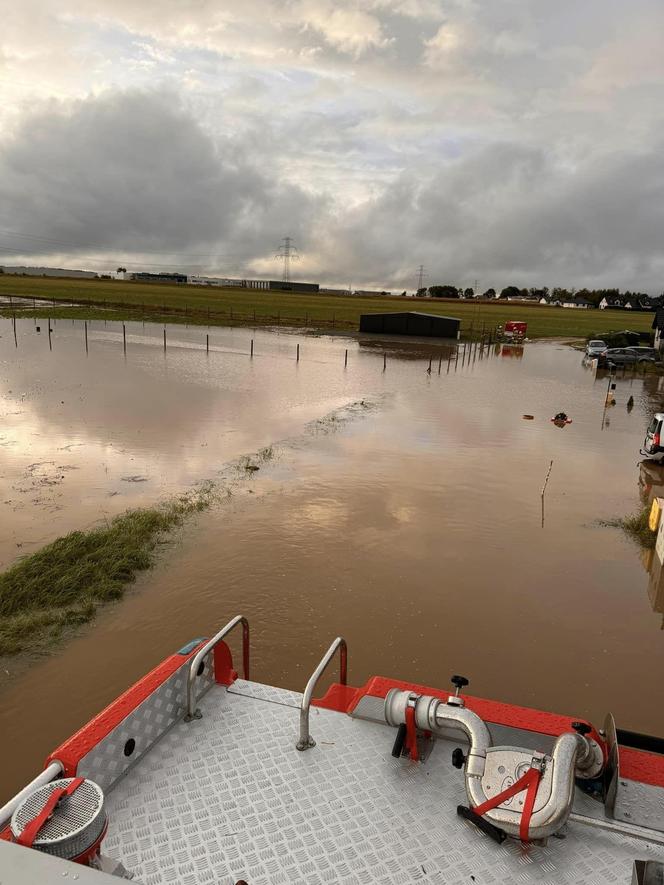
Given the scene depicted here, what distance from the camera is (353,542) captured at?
37.4 feet

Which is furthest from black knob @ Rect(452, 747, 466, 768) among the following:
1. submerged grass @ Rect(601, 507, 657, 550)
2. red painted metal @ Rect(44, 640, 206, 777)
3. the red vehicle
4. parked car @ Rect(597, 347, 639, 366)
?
the red vehicle

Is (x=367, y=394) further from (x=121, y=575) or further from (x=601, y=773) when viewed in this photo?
(x=601, y=773)

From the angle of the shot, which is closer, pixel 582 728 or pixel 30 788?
pixel 30 788

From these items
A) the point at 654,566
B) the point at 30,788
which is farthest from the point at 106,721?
the point at 654,566

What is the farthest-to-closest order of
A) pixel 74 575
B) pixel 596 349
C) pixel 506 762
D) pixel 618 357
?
pixel 596 349 < pixel 618 357 < pixel 74 575 < pixel 506 762

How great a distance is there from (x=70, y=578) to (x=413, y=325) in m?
63.6

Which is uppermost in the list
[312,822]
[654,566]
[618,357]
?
[618,357]

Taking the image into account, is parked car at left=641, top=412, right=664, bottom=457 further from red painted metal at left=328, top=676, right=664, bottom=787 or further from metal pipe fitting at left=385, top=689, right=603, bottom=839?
metal pipe fitting at left=385, top=689, right=603, bottom=839

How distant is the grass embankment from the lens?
816 centimetres

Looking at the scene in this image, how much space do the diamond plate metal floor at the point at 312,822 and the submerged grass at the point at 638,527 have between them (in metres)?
A: 9.79

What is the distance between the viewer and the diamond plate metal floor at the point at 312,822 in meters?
3.30

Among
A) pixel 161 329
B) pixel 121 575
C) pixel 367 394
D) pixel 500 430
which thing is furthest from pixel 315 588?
pixel 161 329

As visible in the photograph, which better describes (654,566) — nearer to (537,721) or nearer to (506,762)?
(537,721)

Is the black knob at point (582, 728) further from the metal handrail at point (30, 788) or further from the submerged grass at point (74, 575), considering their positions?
the submerged grass at point (74, 575)
